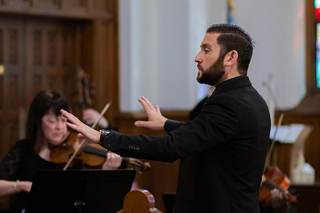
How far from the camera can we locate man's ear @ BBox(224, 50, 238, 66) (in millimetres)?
1963

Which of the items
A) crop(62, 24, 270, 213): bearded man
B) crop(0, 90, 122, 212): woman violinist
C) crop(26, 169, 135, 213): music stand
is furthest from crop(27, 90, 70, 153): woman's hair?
crop(62, 24, 270, 213): bearded man

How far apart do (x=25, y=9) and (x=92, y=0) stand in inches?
32.9

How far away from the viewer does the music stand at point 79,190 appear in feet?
8.24

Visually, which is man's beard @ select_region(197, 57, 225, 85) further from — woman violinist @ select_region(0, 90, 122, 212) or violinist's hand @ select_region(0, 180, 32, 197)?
violinist's hand @ select_region(0, 180, 32, 197)

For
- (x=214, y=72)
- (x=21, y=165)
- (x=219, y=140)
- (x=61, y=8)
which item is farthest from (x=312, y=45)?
(x=219, y=140)

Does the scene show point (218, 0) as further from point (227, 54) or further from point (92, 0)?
point (227, 54)

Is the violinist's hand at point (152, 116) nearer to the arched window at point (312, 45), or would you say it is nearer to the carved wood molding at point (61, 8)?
the carved wood molding at point (61, 8)

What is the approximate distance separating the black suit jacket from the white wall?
3602 millimetres

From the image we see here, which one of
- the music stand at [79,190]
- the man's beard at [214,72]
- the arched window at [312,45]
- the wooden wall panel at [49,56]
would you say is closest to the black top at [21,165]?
the music stand at [79,190]

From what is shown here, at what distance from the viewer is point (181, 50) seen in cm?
559

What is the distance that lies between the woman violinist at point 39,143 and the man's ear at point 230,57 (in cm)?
138

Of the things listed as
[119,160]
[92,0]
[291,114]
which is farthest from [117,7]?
[119,160]

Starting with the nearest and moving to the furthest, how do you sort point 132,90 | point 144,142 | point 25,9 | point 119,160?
point 144,142
point 119,160
point 25,9
point 132,90

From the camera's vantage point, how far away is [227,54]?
196 centimetres
